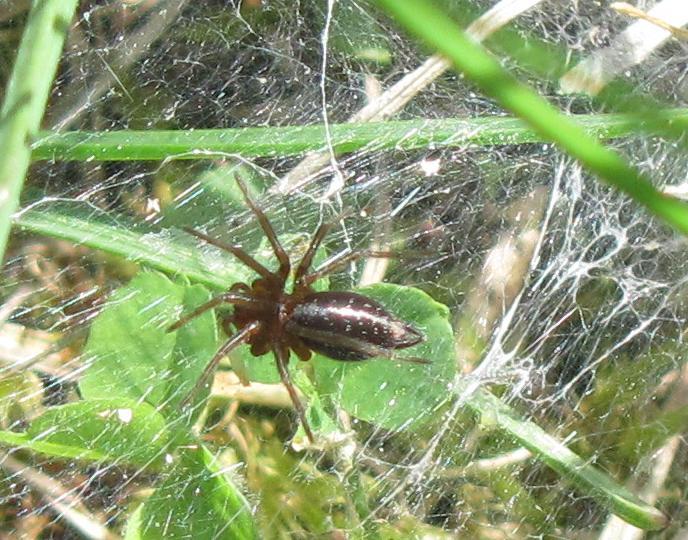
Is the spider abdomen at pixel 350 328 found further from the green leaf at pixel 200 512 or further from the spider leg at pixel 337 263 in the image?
the green leaf at pixel 200 512

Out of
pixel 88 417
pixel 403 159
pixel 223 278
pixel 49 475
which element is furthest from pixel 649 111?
pixel 49 475

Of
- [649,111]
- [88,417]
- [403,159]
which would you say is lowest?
[88,417]

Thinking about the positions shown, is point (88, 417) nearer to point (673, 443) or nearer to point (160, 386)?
point (160, 386)

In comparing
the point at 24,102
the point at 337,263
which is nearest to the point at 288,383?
the point at 337,263

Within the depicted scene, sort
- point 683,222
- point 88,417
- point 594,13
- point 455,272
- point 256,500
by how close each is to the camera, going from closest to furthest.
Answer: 1. point 683,222
2. point 88,417
3. point 256,500
4. point 455,272
5. point 594,13

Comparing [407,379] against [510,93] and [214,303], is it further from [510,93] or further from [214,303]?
[510,93]

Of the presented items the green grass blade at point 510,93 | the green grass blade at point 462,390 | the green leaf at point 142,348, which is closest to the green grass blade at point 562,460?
the green grass blade at point 462,390

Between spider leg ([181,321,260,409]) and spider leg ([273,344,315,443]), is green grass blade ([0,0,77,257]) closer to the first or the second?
spider leg ([181,321,260,409])
